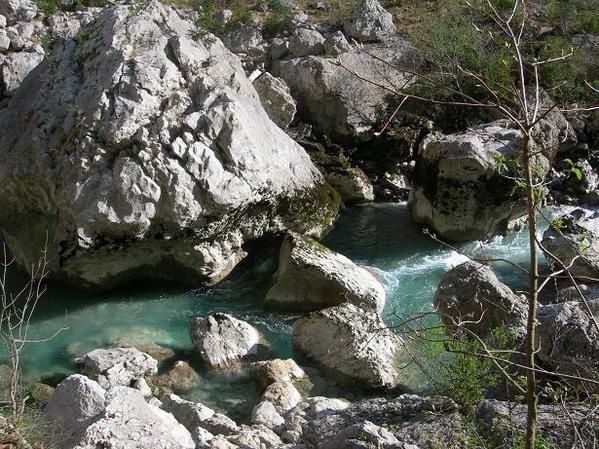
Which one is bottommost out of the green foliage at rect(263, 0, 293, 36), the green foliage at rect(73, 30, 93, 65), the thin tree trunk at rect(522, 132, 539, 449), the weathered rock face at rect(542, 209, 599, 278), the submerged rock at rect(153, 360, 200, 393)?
the submerged rock at rect(153, 360, 200, 393)

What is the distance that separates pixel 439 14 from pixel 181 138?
1054 centimetres

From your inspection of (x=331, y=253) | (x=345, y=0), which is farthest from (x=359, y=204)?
(x=345, y=0)

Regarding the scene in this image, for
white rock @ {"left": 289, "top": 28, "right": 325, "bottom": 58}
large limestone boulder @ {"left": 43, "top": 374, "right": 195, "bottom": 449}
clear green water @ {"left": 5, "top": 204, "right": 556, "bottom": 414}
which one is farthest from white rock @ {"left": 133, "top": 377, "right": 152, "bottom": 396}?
white rock @ {"left": 289, "top": 28, "right": 325, "bottom": 58}

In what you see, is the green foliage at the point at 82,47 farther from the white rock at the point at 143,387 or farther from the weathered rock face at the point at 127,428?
the weathered rock face at the point at 127,428

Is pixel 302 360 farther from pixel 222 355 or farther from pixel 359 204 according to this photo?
pixel 359 204

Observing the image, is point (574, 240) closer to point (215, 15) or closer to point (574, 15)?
point (574, 15)

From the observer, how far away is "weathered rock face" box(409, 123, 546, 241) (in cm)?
1098

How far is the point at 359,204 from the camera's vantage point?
1342 cm

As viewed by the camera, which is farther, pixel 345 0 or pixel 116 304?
pixel 345 0

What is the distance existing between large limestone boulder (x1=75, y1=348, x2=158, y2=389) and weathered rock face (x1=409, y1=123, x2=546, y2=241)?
574 cm

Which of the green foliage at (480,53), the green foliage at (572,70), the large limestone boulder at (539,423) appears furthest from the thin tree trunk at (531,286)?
the green foliage at (572,70)

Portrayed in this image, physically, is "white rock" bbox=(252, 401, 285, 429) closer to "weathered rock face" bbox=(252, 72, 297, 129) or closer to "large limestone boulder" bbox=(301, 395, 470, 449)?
"large limestone boulder" bbox=(301, 395, 470, 449)

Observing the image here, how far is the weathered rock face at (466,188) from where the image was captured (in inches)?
432

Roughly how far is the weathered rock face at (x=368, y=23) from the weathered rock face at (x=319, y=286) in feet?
A: 29.7
